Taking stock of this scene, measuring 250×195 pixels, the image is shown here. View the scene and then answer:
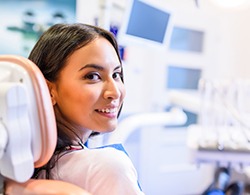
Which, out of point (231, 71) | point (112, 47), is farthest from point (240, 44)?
point (112, 47)

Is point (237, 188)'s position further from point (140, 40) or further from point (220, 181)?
point (140, 40)

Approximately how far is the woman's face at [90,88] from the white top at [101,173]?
0.38 feet

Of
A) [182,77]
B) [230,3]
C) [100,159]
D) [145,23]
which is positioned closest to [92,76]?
[100,159]

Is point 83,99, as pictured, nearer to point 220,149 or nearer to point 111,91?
point 111,91

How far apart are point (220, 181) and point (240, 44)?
6.19 feet

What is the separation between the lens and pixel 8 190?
673mm

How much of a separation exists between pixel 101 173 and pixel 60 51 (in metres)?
0.34

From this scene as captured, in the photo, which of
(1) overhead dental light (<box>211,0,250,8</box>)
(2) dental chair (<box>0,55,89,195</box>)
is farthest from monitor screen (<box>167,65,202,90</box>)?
(2) dental chair (<box>0,55,89,195</box>)

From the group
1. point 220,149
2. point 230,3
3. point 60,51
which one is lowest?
point 220,149

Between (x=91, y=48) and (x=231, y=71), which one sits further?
(x=231, y=71)

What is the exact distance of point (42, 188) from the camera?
0.62 metres

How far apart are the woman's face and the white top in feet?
0.38

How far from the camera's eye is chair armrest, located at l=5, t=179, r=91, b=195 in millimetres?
591

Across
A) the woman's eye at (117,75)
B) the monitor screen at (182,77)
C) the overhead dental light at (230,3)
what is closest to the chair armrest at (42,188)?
the woman's eye at (117,75)
